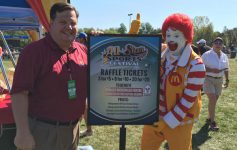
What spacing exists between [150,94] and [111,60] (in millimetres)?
464

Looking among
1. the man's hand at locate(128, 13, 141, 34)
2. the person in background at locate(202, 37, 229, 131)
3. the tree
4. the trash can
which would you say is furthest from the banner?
the tree

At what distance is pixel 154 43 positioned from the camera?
123 inches

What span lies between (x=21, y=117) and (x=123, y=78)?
0.91 metres

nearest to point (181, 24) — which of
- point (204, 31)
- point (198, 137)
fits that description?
point (198, 137)

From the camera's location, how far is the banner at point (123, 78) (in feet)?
10.1

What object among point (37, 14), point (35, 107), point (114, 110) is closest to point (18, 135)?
point (35, 107)

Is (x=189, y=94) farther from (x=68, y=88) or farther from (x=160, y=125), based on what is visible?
(x=68, y=88)

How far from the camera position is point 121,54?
10.2 ft

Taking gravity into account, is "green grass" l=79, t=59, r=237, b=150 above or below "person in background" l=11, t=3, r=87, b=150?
below

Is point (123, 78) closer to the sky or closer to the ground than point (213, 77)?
closer to the sky

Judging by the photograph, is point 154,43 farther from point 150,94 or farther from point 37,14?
point 37,14

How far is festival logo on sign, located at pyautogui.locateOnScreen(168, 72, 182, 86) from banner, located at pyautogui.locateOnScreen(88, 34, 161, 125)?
395 millimetres

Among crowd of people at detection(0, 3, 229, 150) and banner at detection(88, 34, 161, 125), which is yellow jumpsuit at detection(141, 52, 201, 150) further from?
banner at detection(88, 34, 161, 125)

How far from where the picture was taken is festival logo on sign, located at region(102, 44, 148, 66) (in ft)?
10.1
